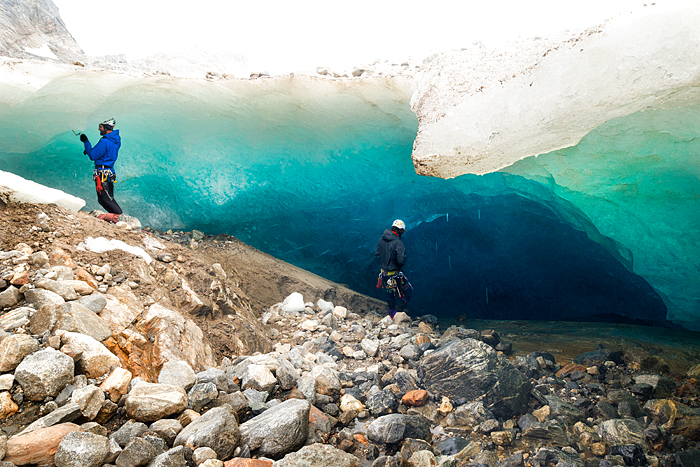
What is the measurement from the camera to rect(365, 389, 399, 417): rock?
9.55 feet

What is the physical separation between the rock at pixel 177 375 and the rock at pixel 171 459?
747mm

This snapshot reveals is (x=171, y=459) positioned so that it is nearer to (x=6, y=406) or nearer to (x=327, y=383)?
(x=6, y=406)

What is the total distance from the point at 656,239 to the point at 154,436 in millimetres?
6184

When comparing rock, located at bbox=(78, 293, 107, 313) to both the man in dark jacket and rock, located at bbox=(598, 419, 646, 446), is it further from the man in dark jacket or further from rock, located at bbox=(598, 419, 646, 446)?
rock, located at bbox=(598, 419, 646, 446)

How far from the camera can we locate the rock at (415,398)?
3.08 meters

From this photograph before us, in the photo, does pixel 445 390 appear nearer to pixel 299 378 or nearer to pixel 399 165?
pixel 299 378

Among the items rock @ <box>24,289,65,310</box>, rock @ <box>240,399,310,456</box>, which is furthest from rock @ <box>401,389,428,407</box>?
rock @ <box>24,289,65,310</box>

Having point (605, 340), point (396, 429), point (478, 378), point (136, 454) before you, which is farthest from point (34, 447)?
point (605, 340)

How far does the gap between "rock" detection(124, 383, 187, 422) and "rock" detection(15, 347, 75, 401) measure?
15.5 inches

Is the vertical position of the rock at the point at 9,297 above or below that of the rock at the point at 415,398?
above

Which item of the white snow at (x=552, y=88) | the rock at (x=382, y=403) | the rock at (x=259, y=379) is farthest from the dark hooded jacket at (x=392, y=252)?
the rock at (x=259, y=379)

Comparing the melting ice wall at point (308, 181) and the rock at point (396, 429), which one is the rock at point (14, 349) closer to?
the rock at point (396, 429)

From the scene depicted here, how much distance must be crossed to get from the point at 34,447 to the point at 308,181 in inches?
219

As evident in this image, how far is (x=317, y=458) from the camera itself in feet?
6.72
